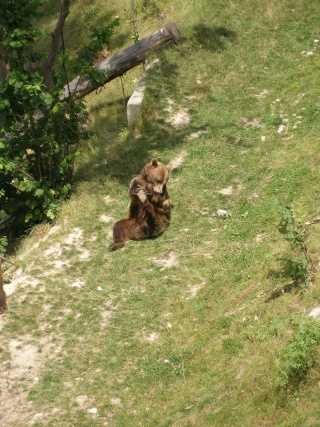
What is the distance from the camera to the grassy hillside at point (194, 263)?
7.80m

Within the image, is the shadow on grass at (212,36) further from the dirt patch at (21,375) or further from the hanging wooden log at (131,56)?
the dirt patch at (21,375)

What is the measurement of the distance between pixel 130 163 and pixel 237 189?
2645 mm

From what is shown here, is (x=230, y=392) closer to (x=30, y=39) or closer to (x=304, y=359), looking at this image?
(x=304, y=359)

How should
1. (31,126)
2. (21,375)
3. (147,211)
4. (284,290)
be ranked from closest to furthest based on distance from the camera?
(284,290) → (21,375) → (147,211) → (31,126)

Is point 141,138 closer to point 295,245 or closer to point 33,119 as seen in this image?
point 33,119

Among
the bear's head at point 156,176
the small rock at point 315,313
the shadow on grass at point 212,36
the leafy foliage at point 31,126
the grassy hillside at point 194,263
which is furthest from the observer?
the shadow on grass at point 212,36

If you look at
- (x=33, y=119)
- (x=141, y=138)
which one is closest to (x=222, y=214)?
(x=141, y=138)

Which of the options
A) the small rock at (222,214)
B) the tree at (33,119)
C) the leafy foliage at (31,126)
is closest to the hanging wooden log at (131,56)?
the tree at (33,119)

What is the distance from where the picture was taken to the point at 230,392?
7375mm

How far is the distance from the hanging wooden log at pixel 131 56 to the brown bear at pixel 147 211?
4.67m

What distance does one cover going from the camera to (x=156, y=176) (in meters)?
11.5

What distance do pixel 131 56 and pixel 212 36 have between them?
239cm

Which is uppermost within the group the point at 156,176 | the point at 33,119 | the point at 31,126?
the point at 33,119

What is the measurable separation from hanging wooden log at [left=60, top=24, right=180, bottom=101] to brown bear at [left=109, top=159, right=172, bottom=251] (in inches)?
184
